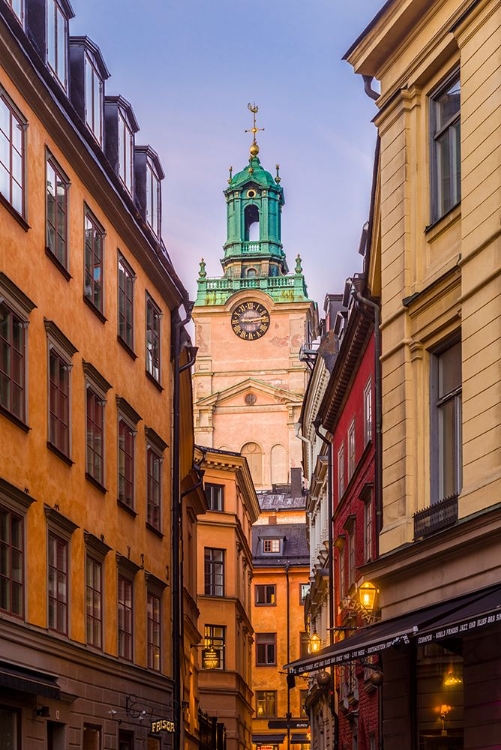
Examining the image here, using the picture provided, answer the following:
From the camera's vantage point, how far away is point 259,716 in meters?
82.4

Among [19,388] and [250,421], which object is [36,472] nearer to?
[19,388]

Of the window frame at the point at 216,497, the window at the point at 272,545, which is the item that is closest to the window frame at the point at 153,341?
the window frame at the point at 216,497

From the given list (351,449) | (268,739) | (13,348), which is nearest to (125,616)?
(13,348)

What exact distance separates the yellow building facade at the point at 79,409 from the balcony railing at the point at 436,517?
5.19 metres

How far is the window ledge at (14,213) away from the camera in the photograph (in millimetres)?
19330

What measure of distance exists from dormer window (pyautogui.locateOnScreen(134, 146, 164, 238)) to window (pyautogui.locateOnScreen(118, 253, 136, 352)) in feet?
8.26

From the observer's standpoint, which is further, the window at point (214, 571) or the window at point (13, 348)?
the window at point (214, 571)

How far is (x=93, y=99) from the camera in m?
26.4

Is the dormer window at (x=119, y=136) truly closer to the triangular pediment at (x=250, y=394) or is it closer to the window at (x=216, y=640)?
the window at (x=216, y=640)

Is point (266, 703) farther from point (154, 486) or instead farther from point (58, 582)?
point (58, 582)

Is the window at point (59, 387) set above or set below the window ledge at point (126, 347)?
below

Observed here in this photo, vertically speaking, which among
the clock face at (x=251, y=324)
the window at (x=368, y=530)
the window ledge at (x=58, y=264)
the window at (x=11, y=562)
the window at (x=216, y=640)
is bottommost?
the window at (x=216, y=640)

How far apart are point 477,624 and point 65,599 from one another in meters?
10.0

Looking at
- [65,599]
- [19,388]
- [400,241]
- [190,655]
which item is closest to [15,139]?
[19,388]
